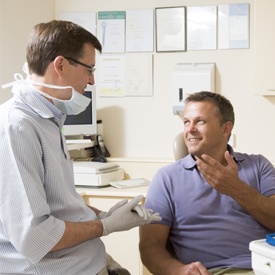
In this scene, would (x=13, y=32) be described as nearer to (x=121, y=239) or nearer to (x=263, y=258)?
(x=121, y=239)

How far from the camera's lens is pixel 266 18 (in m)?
3.12

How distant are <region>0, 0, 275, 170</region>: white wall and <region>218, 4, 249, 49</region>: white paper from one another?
1.5 inches

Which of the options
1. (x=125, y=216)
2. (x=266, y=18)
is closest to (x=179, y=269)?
(x=125, y=216)

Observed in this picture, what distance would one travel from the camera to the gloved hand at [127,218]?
1633 millimetres

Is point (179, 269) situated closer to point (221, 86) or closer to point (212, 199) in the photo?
point (212, 199)

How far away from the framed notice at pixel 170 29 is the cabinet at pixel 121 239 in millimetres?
1132

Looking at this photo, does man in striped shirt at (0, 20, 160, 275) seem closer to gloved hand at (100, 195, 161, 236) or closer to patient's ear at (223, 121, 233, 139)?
gloved hand at (100, 195, 161, 236)

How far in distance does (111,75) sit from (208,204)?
1.91 meters

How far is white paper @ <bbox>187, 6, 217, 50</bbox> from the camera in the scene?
11.4ft

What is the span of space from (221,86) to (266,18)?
570 millimetres

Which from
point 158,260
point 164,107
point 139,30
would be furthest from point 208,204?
point 139,30

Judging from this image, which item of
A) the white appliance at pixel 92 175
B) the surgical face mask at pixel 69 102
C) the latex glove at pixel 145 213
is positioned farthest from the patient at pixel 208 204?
the white appliance at pixel 92 175

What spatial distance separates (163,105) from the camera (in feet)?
11.8

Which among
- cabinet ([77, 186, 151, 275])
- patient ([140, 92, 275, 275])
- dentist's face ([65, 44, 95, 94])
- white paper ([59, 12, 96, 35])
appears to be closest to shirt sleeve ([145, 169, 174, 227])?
patient ([140, 92, 275, 275])
